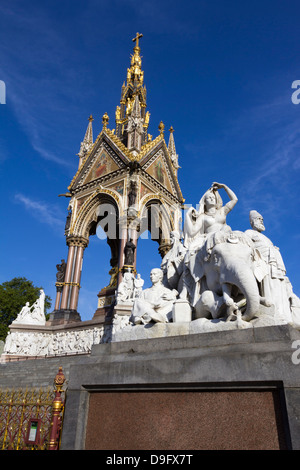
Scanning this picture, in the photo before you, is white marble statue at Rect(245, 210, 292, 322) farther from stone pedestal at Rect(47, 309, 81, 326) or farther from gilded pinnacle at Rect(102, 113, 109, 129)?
gilded pinnacle at Rect(102, 113, 109, 129)

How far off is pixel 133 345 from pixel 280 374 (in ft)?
5.71

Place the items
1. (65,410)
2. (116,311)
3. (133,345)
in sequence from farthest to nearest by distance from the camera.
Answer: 1. (116,311)
2. (133,345)
3. (65,410)

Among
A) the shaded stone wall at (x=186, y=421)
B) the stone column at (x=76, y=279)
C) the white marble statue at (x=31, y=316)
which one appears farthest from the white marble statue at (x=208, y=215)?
the stone column at (x=76, y=279)

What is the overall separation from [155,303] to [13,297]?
33.3 meters

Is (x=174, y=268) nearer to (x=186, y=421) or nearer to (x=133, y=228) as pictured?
(x=186, y=421)

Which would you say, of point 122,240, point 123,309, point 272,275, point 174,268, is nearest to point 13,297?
point 122,240

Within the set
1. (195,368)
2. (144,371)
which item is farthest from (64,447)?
(195,368)

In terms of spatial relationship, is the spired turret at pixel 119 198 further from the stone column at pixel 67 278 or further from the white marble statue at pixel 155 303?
the white marble statue at pixel 155 303

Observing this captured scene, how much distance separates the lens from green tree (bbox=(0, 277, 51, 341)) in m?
33.2

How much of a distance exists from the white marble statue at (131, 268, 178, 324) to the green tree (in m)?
30.6

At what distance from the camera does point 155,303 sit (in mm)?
4461
